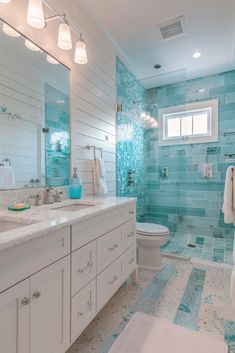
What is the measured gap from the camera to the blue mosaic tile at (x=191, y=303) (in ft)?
4.81

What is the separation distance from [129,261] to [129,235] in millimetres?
236

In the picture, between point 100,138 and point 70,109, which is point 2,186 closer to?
point 70,109

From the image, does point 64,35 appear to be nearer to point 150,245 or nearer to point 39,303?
point 39,303

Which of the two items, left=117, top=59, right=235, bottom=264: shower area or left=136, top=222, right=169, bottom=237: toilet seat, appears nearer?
left=136, top=222, right=169, bottom=237: toilet seat

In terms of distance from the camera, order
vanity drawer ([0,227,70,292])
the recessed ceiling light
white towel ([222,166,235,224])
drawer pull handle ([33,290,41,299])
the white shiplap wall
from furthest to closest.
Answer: the recessed ceiling light → white towel ([222,166,235,224]) → the white shiplap wall → drawer pull handle ([33,290,41,299]) → vanity drawer ([0,227,70,292])

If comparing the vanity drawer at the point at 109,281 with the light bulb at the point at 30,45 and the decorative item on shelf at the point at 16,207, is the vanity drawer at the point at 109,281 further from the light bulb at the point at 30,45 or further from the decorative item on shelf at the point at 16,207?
the light bulb at the point at 30,45

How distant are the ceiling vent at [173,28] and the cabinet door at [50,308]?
2480 millimetres

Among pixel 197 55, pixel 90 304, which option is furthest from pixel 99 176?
pixel 197 55

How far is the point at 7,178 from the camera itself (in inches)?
51.2

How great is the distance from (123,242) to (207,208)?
87.3 inches

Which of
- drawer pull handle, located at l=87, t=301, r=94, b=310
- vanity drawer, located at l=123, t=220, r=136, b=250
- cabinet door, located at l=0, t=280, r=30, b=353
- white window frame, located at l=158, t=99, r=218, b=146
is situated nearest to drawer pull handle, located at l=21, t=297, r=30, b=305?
cabinet door, located at l=0, t=280, r=30, b=353

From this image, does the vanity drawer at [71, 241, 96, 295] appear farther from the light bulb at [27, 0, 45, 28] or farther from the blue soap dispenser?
the light bulb at [27, 0, 45, 28]

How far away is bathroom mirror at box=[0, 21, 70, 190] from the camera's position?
1.30 meters

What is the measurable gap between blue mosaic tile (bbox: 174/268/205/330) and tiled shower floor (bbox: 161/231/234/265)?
0.51 m
